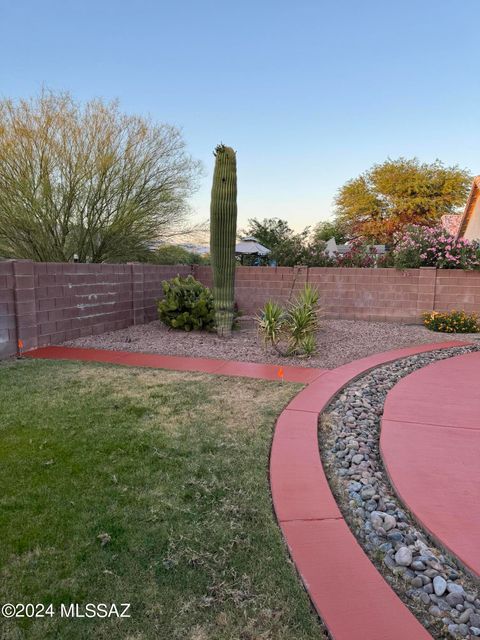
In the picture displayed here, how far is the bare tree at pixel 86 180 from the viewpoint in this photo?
38.8ft

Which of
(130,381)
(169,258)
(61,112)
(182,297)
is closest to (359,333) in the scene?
(182,297)

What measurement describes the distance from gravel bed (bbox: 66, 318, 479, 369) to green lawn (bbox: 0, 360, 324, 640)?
235 centimetres

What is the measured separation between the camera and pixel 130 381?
503cm

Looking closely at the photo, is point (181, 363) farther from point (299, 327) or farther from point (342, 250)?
point (342, 250)

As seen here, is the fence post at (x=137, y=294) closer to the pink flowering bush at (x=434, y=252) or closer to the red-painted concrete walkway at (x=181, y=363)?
the red-painted concrete walkway at (x=181, y=363)

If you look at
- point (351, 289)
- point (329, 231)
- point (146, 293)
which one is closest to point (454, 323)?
point (351, 289)

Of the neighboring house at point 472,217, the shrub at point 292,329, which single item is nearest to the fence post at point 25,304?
the shrub at point 292,329

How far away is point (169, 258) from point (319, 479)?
44.2 ft

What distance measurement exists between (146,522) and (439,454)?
219 cm

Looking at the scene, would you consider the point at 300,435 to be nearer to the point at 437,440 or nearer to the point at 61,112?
the point at 437,440

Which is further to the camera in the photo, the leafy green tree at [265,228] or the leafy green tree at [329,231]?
the leafy green tree at [329,231]

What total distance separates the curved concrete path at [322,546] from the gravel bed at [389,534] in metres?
0.11

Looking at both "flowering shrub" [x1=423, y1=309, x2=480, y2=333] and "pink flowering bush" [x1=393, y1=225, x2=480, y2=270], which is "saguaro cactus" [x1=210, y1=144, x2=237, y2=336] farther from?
"pink flowering bush" [x1=393, y1=225, x2=480, y2=270]

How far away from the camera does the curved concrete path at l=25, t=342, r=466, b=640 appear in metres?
1.64
